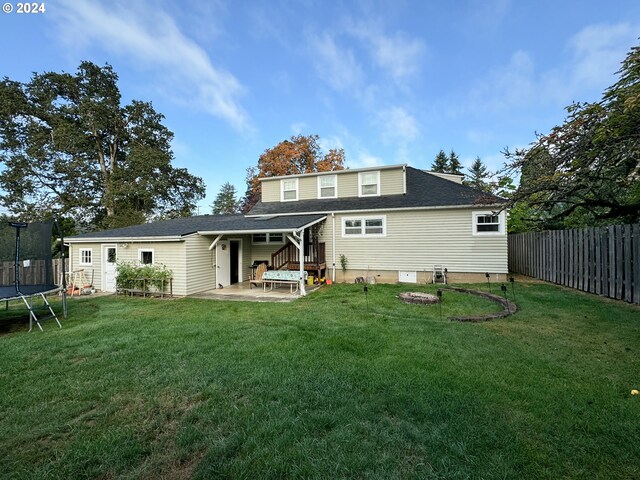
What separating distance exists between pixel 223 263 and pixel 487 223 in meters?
11.1

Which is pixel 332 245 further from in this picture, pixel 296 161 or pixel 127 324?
pixel 296 161

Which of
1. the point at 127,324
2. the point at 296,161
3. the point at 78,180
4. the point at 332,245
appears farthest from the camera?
the point at 296,161

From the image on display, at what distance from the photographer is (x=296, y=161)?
27625 millimetres

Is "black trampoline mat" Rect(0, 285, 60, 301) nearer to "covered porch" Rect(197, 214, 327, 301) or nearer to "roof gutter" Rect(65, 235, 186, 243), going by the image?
"roof gutter" Rect(65, 235, 186, 243)

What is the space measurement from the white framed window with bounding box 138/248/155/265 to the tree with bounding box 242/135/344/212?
1723cm

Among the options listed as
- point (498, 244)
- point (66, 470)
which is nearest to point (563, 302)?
point (498, 244)

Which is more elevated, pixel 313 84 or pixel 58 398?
pixel 313 84

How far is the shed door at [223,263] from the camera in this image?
12141 millimetres

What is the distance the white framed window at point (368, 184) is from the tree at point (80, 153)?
18066 mm

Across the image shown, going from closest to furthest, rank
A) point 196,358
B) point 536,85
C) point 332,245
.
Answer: point 196,358 → point 536,85 → point 332,245

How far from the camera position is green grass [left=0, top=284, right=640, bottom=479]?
2.16 m

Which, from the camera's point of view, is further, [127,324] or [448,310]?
[448,310]

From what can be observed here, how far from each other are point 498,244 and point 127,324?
12438 mm

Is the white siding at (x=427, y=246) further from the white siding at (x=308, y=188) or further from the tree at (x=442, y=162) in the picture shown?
the tree at (x=442, y=162)
